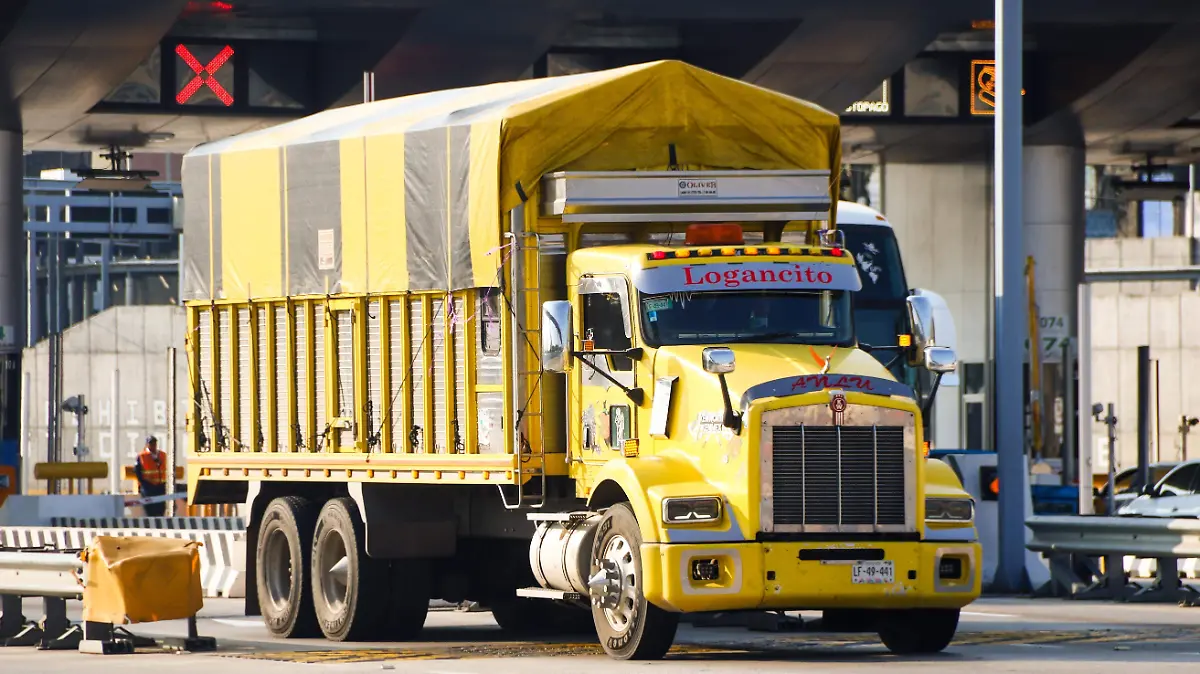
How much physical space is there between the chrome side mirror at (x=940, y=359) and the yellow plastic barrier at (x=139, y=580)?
5.50 meters

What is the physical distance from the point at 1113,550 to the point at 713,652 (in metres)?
7.35

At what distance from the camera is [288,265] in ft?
67.1

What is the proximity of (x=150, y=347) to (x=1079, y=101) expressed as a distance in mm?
36764

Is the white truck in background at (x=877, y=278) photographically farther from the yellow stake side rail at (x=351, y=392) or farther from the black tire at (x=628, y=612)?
the black tire at (x=628, y=612)

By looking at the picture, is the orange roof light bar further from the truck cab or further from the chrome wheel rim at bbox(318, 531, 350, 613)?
the chrome wheel rim at bbox(318, 531, 350, 613)

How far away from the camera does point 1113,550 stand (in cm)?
2339

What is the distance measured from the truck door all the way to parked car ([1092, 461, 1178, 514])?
1684 centimetres

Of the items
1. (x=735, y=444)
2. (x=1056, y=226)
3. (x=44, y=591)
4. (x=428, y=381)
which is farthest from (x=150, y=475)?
(x=735, y=444)

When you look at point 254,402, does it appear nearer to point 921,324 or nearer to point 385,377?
point 385,377

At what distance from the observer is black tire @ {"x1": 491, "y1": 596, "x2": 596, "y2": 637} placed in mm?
20297

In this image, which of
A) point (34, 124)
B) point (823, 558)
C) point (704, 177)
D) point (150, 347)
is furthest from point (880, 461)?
point (150, 347)

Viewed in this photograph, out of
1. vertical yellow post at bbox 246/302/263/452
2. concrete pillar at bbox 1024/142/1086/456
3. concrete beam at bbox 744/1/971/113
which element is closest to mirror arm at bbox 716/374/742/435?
vertical yellow post at bbox 246/302/263/452

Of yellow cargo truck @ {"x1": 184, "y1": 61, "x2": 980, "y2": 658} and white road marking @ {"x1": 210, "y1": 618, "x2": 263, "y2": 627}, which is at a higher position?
yellow cargo truck @ {"x1": 184, "y1": 61, "x2": 980, "y2": 658}

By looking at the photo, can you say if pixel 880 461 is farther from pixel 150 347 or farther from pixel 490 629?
pixel 150 347
